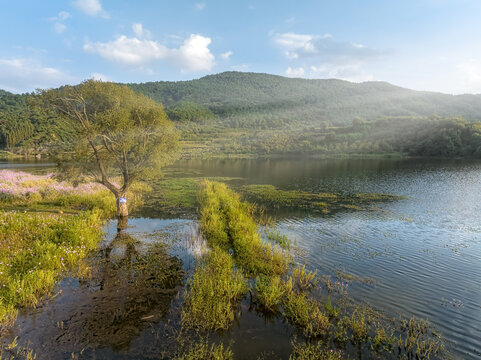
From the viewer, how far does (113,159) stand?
21266mm

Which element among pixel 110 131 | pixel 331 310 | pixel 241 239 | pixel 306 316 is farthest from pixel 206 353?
pixel 110 131

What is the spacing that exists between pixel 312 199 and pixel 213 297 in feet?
83.1

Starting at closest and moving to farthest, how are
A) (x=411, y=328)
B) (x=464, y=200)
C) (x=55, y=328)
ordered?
(x=55, y=328) → (x=411, y=328) → (x=464, y=200)

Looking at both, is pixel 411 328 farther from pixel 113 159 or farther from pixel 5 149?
pixel 5 149

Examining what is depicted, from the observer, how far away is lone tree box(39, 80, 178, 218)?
1803 cm

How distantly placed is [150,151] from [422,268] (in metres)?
20.2

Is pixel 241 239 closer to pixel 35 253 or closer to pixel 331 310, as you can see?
pixel 331 310

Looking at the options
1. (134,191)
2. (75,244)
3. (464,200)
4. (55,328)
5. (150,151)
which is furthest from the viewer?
(134,191)

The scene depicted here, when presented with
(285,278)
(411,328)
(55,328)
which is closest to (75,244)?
(55,328)

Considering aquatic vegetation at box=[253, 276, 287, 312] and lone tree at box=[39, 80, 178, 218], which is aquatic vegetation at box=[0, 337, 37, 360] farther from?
lone tree at box=[39, 80, 178, 218]

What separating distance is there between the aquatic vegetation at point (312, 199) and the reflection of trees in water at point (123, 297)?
712 inches

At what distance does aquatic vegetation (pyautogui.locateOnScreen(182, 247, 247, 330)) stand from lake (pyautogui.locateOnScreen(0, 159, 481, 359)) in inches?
18.9

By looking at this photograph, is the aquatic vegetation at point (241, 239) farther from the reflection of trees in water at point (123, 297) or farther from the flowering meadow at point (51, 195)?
the flowering meadow at point (51, 195)

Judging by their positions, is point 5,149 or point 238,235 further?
point 5,149
